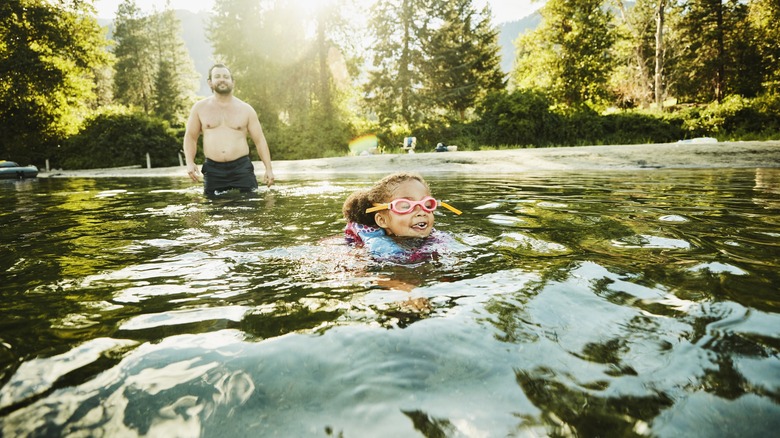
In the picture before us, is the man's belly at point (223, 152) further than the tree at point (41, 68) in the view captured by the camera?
No

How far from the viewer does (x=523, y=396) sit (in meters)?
1.33

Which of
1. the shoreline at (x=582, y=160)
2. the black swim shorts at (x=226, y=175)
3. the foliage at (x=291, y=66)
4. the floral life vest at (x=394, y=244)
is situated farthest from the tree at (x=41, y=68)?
the floral life vest at (x=394, y=244)

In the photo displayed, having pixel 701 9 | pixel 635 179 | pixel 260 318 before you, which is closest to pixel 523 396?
pixel 260 318

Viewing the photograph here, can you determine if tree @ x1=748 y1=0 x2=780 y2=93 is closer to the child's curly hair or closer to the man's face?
the man's face

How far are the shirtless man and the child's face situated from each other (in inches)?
153

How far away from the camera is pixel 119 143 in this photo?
2428 cm

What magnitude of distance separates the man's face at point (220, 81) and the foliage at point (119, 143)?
21391mm

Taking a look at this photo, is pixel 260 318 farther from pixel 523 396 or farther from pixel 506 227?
pixel 506 227

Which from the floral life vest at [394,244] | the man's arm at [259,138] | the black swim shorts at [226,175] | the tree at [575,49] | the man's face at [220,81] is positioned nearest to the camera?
the floral life vest at [394,244]

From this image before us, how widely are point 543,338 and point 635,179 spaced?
7.26 m

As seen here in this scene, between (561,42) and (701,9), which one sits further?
(701,9)

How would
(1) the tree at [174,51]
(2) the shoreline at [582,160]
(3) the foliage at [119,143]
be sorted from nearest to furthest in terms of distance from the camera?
(2) the shoreline at [582,160]
(3) the foliage at [119,143]
(1) the tree at [174,51]

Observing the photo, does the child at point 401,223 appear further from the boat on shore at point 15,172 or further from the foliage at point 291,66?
the boat on shore at point 15,172

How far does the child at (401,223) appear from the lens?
306 centimetres
